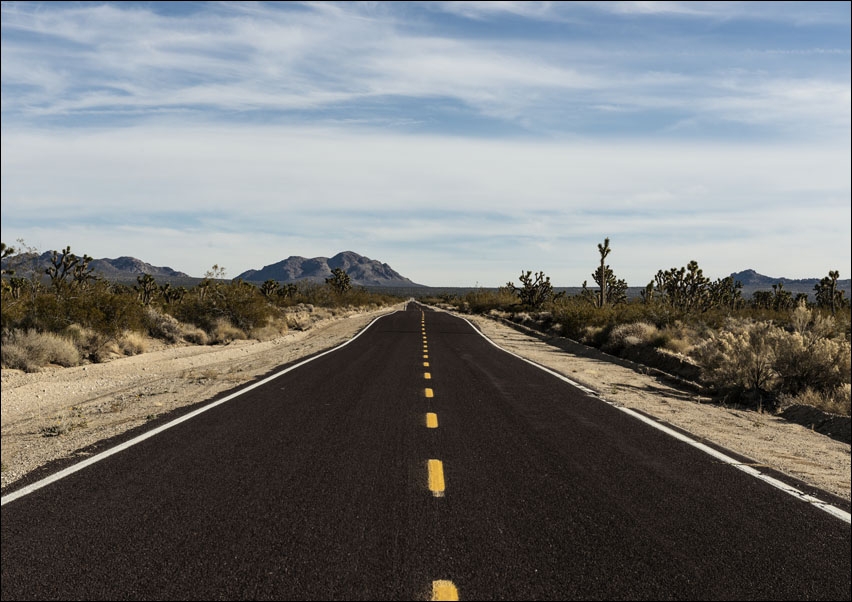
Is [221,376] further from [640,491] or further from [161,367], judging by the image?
[640,491]

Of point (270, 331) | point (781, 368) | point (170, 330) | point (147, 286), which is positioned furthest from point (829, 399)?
point (147, 286)

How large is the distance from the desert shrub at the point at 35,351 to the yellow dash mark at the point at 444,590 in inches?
624

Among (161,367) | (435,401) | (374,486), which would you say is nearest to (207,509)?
(374,486)

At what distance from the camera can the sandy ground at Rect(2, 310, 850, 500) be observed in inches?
291

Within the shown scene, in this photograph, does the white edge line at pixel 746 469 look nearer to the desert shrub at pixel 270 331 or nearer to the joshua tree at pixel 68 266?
the desert shrub at pixel 270 331

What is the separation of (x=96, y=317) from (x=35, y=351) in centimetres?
334

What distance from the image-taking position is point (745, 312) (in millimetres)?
30562

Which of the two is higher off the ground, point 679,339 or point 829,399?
point 679,339

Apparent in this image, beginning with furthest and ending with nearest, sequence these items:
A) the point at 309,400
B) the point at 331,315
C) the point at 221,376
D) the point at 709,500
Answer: the point at 331,315 → the point at 221,376 → the point at 309,400 → the point at 709,500

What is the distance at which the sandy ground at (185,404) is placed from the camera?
7391mm

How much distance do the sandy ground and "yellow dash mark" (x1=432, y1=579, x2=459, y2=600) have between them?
4.51 meters

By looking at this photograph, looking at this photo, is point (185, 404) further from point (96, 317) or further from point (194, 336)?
point (194, 336)

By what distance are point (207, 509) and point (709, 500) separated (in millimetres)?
4462

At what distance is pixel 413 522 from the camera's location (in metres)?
4.88
